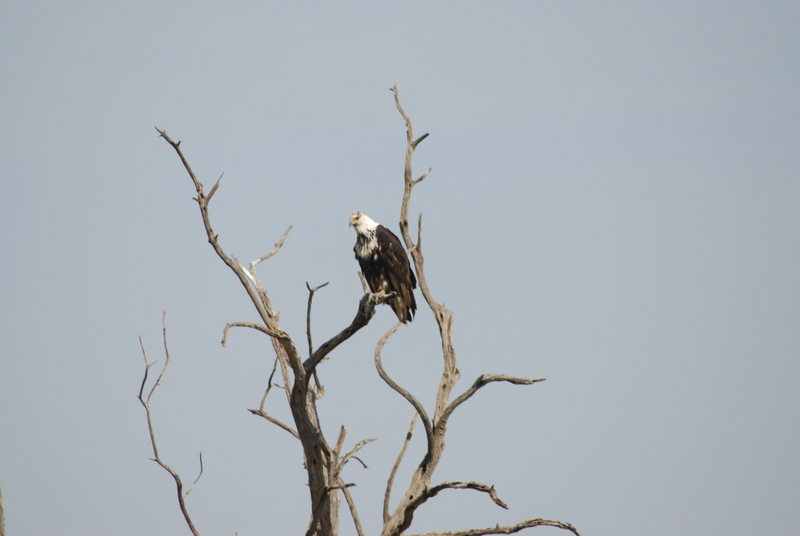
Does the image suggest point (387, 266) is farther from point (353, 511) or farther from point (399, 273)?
point (353, 511)

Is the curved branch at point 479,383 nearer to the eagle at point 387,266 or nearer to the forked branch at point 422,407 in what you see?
the forked branch at point 422,407

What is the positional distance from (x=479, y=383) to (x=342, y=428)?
1120mm

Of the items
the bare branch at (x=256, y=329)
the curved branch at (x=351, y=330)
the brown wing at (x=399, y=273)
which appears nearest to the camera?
the bare branch at (x=256, y=329)

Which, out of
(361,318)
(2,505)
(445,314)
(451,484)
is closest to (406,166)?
(445,314)

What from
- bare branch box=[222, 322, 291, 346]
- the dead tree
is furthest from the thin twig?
bare branch box=[222, 322, 291, 346]

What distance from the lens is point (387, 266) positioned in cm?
927

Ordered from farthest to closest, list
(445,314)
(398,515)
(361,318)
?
(445,314) < (398,515) < (361,318)

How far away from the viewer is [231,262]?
7.59 metres

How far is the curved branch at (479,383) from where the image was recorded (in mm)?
6990

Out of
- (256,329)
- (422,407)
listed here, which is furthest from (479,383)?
(256,329)

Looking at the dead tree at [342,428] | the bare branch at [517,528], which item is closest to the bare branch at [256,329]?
the dead tree at [342,428]

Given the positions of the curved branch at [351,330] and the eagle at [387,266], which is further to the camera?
the eagle at [387,266]

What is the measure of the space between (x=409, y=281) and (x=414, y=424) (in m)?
1.70

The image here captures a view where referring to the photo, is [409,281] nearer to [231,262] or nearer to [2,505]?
[231,262]
